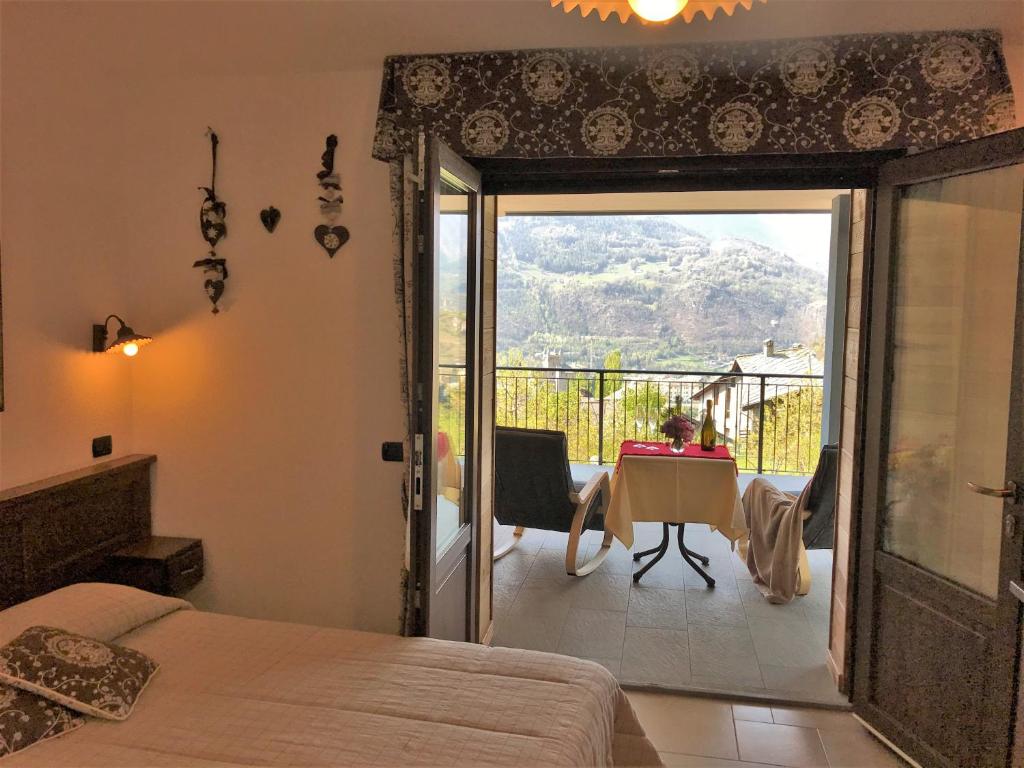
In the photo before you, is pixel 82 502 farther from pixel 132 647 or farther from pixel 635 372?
pixel 635 372

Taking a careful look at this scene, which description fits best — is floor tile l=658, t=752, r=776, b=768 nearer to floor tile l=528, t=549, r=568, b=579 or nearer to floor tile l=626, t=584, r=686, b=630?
floor tile l=626, t=584, r=686, b=630

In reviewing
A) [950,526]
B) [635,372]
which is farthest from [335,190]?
[635,372]

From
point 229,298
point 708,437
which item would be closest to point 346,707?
point 229,298

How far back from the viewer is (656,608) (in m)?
3.73

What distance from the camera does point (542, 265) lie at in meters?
7.38

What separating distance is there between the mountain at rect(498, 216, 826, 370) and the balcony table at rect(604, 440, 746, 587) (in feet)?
10.4

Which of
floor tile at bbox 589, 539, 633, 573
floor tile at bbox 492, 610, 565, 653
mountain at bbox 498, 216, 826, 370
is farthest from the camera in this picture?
mountain at bbox 498, 216, 826, 370

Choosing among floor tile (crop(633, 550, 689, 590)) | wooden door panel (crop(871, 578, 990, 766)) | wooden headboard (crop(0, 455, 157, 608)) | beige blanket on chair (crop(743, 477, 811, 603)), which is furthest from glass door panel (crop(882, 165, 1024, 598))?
wooden headboard (crop(0, 455, 157, 608))

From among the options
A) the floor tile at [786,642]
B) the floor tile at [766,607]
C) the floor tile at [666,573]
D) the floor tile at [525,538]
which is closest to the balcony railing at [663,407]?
the floor tile at [525,538]

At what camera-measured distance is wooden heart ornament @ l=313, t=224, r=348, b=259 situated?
112 inches

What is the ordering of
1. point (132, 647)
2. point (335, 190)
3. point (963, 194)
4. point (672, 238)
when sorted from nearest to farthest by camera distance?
1. point (132, 647)
2. point (963, 194)
3. point (335, 190)
4. point (672, 238)

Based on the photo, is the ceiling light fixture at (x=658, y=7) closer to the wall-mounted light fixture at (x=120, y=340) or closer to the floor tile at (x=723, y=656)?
the wall-mounted light fixture at (x=120, y=340)

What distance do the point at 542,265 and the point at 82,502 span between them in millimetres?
5250

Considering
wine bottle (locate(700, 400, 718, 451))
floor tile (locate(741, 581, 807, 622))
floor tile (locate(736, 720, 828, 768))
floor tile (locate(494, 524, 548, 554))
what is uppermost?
wine bottle (locate(700, 400, 718, 451))
